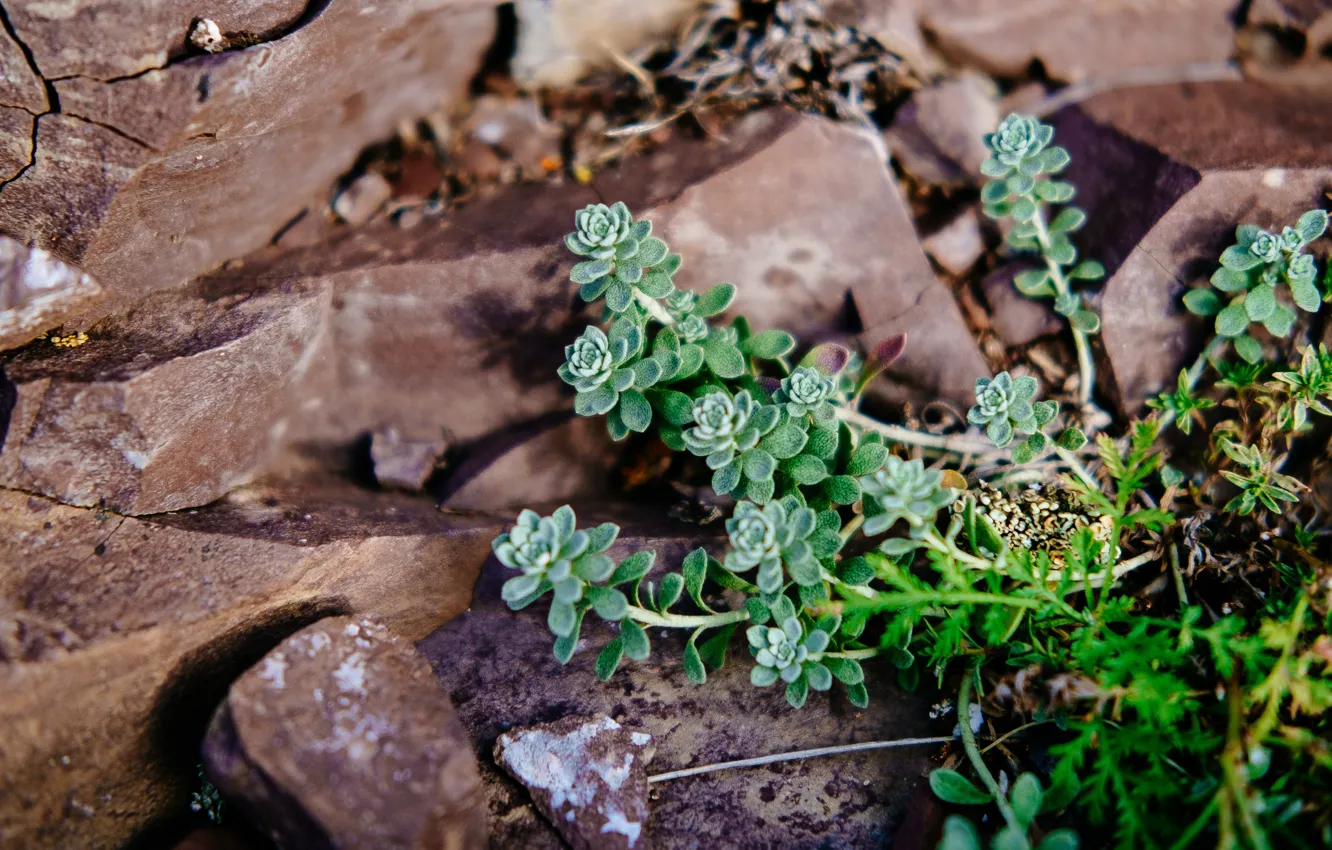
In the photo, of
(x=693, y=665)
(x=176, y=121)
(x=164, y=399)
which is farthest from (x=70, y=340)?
(x=693, y=665)

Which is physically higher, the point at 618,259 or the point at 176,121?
the point at 176,121

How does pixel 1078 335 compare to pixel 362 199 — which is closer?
pixel 1078 335

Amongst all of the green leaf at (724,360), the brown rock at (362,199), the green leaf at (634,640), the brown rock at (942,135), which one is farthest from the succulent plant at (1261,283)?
the brown rock at (362,199)

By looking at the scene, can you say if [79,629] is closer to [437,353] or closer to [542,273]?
[437,353]

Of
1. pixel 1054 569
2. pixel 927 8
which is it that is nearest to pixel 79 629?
pixel 1054 569

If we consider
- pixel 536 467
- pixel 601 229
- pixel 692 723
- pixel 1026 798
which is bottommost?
pixel 692 723

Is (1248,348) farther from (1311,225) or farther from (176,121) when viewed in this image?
(176,121)

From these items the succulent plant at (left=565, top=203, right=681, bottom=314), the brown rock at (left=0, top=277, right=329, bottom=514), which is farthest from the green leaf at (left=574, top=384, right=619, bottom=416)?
the brown rock at (left=0, top=277, right=329, bottom=514)
